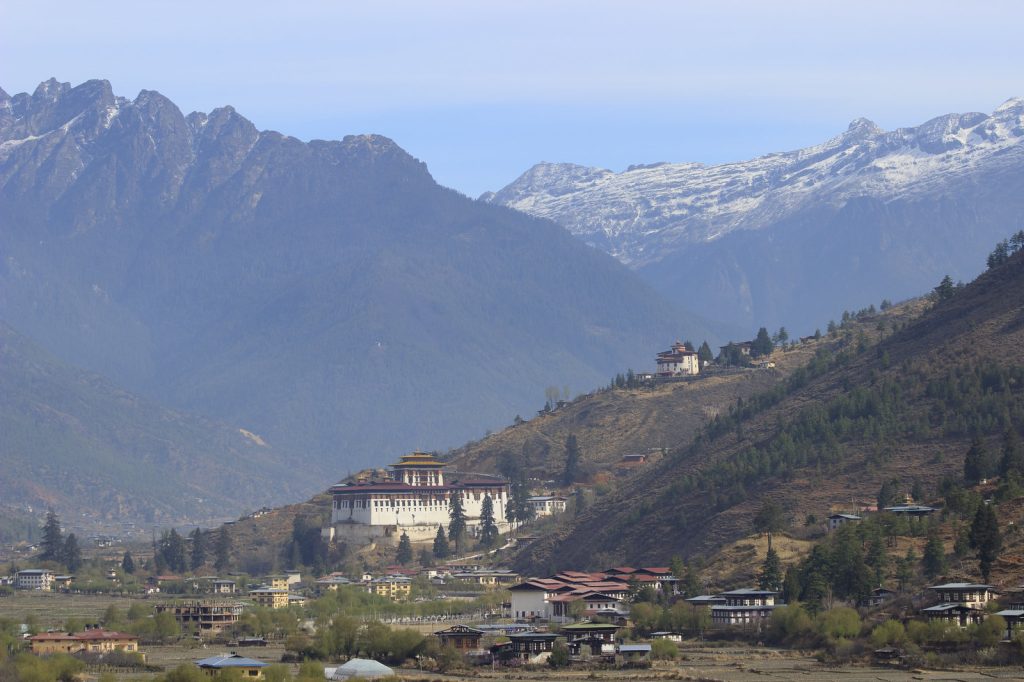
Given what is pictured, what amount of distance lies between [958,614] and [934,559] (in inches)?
495

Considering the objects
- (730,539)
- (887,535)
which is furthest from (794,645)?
(730,539)

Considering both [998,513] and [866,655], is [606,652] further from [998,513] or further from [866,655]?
[998,513]

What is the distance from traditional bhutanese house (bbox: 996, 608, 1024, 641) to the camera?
456 feet

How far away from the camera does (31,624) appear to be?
17550 centimetres

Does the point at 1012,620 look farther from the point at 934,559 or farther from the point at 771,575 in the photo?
the point at 771,575

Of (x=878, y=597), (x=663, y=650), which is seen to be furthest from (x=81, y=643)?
(x=878, y=597)

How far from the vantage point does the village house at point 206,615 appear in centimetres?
18375

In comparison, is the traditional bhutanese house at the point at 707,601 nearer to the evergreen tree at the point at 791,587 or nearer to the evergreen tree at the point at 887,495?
the evergreen tree at the point at 791,587

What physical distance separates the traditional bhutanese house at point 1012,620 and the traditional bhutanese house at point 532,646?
2823cm

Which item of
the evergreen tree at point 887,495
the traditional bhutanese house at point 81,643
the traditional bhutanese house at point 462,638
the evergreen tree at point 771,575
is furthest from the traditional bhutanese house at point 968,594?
the traditional bhutanese house at point 81,643

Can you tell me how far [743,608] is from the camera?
164 m

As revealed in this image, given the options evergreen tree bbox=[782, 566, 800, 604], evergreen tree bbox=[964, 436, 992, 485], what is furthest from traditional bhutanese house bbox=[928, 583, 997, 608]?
evergreen tree bbox=[964, 436, 992, 485]

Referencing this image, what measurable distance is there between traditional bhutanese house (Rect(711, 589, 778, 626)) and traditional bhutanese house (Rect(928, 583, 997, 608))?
1640 centimetres

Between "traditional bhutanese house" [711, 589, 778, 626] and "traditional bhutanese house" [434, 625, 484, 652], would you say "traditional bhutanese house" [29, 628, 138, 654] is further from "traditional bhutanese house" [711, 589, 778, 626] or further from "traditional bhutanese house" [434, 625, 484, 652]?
"traditional bhutanese house" [711, 589, 778, 626]
